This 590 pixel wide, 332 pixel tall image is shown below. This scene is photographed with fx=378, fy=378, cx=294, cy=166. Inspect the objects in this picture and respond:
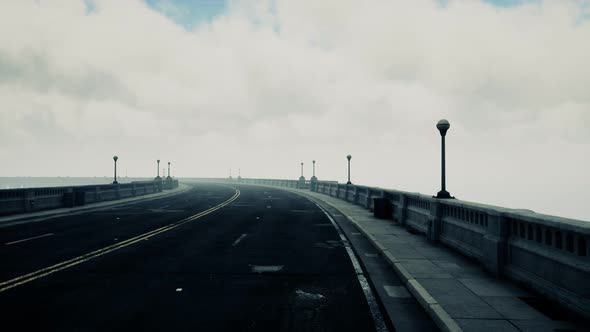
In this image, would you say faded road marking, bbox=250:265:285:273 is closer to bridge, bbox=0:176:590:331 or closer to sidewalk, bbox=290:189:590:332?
bridge, bbox=0:176:590:331

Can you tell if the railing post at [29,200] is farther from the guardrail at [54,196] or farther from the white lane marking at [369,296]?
the white lane marking at [369,296]

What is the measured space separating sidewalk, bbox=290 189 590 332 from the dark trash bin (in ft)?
23.6

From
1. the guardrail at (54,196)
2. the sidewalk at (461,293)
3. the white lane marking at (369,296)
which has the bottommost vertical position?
the white lane marking at (369,296)

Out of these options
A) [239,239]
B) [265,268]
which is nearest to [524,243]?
[265,268]

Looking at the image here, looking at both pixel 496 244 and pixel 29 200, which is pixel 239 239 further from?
pixel 29 200

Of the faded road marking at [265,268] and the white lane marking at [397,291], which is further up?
the white lane marking at [397,291]

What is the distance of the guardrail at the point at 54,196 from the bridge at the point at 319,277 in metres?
6.98

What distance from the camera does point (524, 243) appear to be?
22.8 feet

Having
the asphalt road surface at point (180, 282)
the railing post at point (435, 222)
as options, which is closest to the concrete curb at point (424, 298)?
the asphalt road surface at point (180, 282)

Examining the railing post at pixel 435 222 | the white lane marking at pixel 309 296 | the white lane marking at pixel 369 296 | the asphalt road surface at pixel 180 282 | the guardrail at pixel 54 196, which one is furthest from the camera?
the guardrail at pixel 54 196

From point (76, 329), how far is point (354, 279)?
197 inches

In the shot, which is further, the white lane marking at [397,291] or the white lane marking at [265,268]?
the white lane marking at [265,268]

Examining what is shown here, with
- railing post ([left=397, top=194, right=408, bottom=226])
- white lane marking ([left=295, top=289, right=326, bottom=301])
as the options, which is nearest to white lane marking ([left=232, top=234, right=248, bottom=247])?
white lane marking ([left=295, top=289, right=326, bottom=301])

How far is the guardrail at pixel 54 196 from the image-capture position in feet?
63.4
